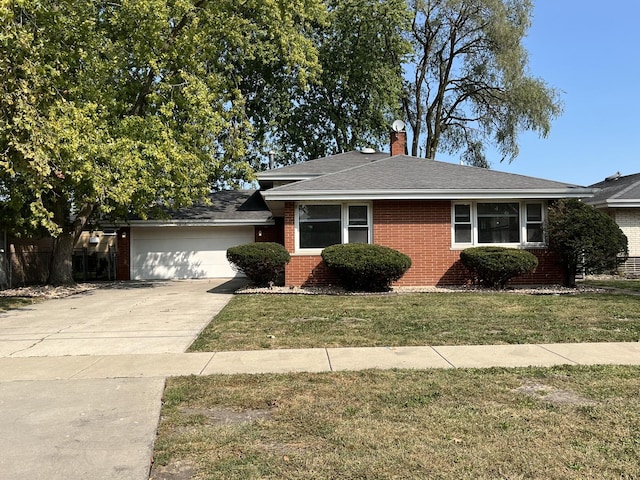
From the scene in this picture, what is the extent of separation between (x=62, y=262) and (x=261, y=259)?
28.5ft

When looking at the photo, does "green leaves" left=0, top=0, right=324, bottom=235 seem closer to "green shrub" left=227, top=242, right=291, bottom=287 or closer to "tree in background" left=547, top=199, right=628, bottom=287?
"green shrub" left=227, top=242, right=291, bottom=287

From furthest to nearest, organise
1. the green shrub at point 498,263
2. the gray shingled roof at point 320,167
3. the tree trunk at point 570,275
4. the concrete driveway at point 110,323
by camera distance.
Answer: the gray shingled roof at point 320,167
the tree trunk at point 570,275
the green shrub at point 498,263
the concrete driveway at point 110,323

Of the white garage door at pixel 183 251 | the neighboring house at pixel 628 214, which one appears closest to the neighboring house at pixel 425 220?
the neighboring house at pixel 628 214

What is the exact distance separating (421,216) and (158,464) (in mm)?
13278

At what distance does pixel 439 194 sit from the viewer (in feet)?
51.4

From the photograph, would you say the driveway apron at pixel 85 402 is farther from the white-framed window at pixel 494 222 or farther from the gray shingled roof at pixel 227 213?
the gray shingled roof at pixel 227 213

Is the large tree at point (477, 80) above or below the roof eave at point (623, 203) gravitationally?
above

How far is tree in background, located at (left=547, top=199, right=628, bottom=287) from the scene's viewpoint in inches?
580

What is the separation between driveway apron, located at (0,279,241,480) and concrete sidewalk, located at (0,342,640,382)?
Result: 0.34 m

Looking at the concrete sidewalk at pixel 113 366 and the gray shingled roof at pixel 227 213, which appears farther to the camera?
the gray shingled roof at pixel 227 213

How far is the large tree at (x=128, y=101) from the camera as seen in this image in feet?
44.0

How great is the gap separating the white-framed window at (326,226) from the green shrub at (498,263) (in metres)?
3.15

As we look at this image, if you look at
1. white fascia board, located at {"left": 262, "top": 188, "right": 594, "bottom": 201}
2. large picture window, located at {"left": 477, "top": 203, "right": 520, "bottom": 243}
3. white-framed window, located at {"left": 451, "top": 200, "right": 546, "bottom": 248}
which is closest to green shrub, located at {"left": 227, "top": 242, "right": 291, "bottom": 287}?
white fascia board, located at {"left": 262, "top": 188, "right": 594, "bottom": 201}

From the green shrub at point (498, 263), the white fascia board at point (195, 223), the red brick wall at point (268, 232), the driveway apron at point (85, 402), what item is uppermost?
the white fascia board at point (195, 223)
